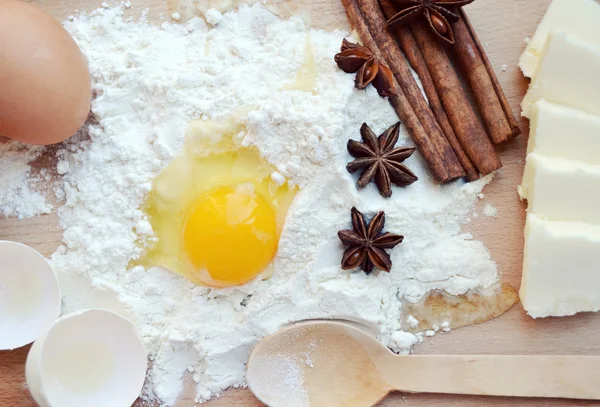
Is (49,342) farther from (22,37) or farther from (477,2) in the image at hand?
(477,2)

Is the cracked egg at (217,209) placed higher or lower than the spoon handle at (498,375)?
higher

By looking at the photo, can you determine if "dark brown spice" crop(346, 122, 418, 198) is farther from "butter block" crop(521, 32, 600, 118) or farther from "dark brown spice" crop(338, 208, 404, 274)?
"butter block" crop(521, 32, 600, 118)

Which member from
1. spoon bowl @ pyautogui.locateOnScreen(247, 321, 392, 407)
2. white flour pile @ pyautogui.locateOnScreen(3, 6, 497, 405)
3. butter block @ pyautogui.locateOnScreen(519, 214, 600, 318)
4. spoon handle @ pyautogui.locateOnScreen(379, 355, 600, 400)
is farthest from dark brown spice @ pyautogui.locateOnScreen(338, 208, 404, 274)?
butter block @ pyautogui.locateOnScreen(519, 214, 600, 318)

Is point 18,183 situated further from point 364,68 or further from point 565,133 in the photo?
point 565,133

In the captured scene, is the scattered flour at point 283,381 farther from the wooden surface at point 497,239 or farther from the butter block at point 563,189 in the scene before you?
the butter block at point 563,189

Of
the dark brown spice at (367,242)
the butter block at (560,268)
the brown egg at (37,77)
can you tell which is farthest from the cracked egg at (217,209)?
the butter block at (560,268)

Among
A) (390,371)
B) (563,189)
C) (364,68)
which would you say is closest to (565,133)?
(563,189)

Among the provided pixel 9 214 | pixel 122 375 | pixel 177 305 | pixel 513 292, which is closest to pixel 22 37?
pixel 9 214
